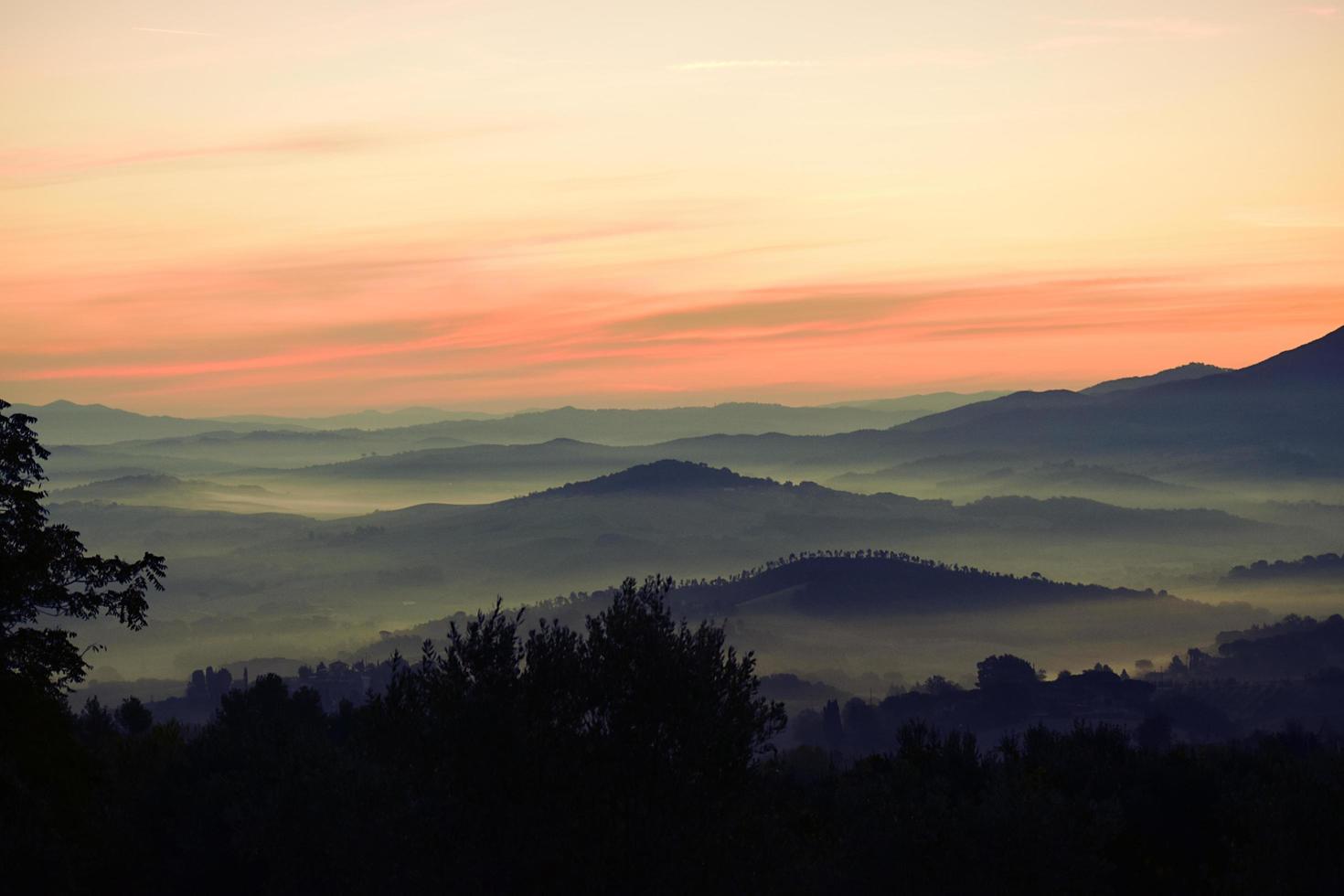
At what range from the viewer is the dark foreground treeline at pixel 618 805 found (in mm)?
33156

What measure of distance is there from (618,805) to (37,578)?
1403 cm

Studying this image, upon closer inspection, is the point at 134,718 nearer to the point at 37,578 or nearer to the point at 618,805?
the point at 37,578

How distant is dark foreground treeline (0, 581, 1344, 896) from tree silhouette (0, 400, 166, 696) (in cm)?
103

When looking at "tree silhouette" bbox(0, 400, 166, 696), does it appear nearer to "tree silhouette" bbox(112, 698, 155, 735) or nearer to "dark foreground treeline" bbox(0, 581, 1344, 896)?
"dark foreground treeline" bbox(0, 581, 1344, 896)

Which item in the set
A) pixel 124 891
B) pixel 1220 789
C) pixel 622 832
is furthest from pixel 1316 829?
pixel 124 891

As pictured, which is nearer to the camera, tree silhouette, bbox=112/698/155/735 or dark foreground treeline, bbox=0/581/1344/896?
dark foreground treeline, bbox=0/581/1344/896

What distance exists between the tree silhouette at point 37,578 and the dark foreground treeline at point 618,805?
1.03 m

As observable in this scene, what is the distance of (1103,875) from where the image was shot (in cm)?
4216

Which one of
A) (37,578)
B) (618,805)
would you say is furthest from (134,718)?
(618,805)

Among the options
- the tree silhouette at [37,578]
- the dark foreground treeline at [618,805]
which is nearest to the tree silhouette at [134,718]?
the dark foreground treeline at [618,805]

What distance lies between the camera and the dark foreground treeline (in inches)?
1305

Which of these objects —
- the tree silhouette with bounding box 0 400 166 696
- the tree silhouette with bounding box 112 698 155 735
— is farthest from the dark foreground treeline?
the tree silhouette with bounding box 112 698 155 735

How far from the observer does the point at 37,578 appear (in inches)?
1240

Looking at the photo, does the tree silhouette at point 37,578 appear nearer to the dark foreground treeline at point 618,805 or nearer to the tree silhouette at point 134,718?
the dark foreground treeline at point 618,805
